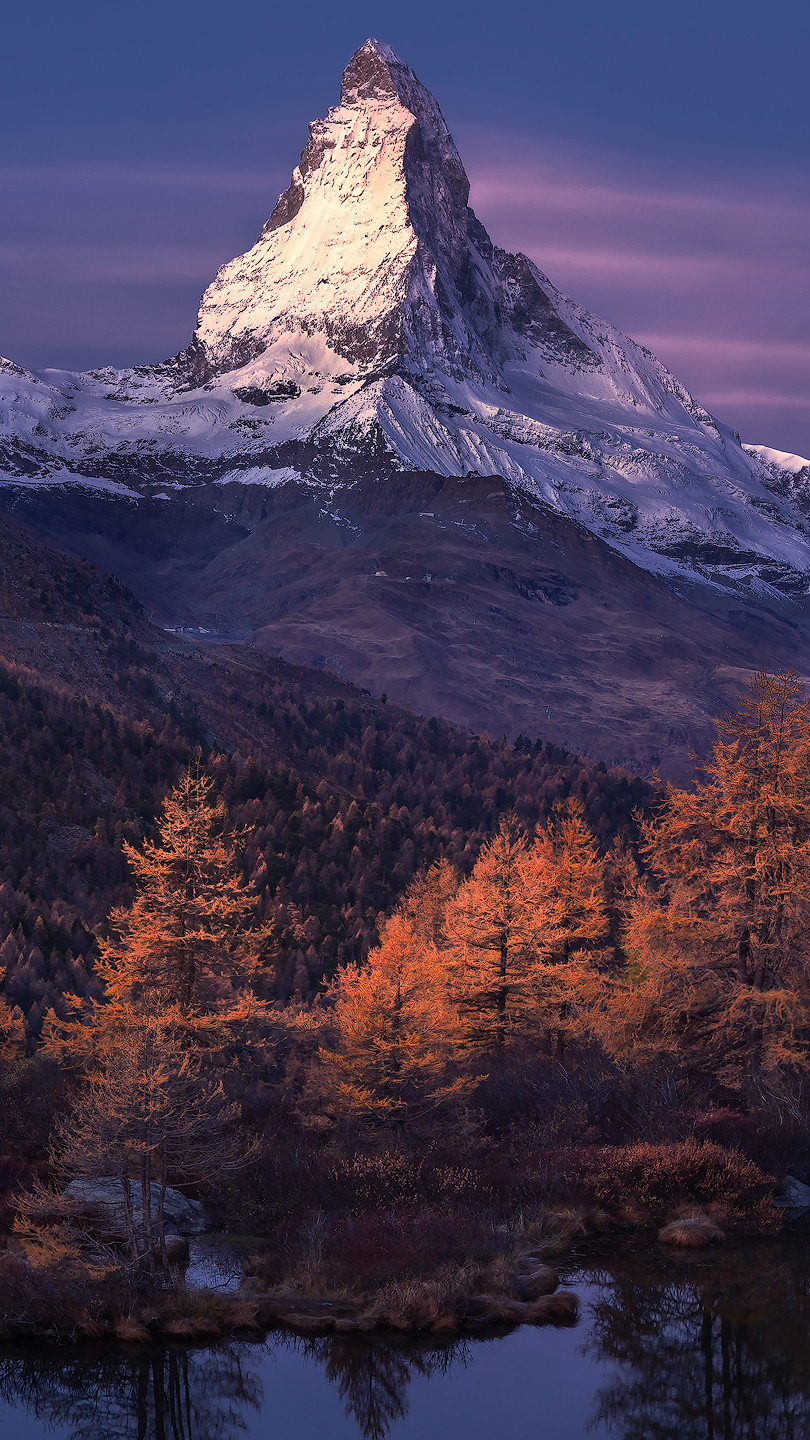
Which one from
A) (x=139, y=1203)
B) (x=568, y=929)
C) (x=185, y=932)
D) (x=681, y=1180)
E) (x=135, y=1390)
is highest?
(x=185, y=932)

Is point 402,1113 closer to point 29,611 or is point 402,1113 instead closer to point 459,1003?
point 459,1003

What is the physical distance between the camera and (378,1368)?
94.0 ft

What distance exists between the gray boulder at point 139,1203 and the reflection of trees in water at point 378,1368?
5181 mm

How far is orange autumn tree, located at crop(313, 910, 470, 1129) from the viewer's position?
4003 cm

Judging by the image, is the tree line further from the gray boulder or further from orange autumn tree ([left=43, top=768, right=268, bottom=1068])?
the gray boulder

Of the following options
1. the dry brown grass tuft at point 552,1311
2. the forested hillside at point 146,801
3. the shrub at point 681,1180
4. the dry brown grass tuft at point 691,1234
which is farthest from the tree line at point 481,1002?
the forested hillside at point 146,801

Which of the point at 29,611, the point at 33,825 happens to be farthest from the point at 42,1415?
the point at 29,611

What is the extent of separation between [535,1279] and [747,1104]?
374 inches

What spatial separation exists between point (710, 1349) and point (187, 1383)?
1049cm

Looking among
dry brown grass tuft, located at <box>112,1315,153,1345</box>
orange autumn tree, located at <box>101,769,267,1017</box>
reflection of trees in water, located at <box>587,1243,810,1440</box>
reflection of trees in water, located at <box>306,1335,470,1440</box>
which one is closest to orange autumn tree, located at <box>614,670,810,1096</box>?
reflection of trees in water, located at <box>587,1243,810,1440</box>

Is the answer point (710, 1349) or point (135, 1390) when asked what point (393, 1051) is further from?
point (135, 1390)

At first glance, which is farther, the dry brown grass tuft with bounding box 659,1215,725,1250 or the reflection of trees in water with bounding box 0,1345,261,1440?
the dry brown grass tuft with bounding box 659,1215,725,1250

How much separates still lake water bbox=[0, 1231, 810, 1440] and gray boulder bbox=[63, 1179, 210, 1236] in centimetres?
376

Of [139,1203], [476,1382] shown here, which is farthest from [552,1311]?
[139,1203]
